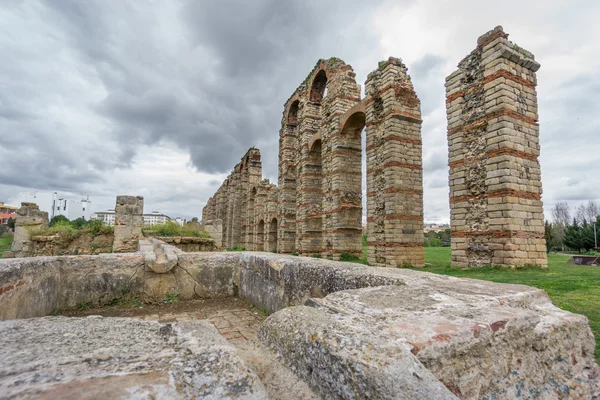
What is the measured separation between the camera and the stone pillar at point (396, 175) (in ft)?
32.4

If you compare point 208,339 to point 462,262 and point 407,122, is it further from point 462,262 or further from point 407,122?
point 407,122

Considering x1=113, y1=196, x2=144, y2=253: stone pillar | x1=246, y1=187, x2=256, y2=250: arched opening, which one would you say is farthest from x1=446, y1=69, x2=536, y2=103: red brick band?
x1=246, y1=187, x2=256, y2=250: arched opening

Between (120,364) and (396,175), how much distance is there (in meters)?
9.92

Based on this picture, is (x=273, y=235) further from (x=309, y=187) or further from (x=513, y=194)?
(x=513, y=194)

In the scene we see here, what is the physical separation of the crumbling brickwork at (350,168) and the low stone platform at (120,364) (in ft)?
30.6

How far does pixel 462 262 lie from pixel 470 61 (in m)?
5.55

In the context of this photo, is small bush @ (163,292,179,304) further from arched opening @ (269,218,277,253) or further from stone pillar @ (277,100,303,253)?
arched opening @ (269,218,277,253)

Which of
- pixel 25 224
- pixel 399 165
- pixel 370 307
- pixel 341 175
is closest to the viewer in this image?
pixel 370 307

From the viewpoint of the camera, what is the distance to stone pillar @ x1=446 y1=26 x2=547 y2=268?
7.18 meters

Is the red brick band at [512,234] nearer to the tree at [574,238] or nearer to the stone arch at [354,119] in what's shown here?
the stone arch at [354,119]

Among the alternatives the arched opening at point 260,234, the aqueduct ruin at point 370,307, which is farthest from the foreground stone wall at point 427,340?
the arched opening at point 260,234

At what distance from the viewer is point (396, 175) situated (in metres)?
9.97

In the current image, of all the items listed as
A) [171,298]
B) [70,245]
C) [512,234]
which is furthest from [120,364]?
[70,245]

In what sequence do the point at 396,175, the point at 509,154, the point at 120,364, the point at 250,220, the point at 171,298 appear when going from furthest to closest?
the point at 250,220, the point at 396,175, the point at 509,154, the point at 171,298, the point at 120,364
